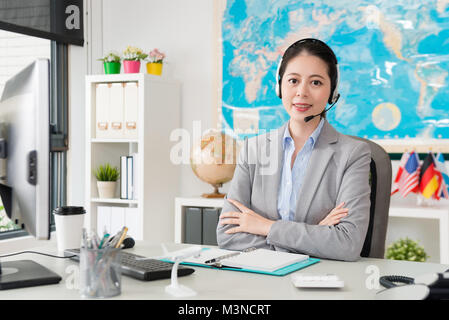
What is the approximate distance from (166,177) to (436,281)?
2610 millimetres

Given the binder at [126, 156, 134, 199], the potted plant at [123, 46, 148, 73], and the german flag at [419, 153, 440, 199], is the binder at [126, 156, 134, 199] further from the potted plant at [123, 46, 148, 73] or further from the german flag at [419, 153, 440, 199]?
the german flag at [419, 153, 440, 199]

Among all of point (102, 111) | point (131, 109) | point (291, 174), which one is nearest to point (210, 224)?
point (131, 109)

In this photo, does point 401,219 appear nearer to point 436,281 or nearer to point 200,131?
point 200,131

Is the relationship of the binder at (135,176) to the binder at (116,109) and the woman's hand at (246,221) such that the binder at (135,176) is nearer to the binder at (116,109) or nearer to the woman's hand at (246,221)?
the binder at (116,109)

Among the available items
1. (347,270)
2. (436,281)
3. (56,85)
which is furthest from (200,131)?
(436,281)

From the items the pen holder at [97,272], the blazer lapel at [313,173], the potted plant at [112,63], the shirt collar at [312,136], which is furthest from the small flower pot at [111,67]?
the pen holder at [97,272]

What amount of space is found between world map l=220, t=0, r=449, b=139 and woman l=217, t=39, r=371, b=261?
4.09 feet

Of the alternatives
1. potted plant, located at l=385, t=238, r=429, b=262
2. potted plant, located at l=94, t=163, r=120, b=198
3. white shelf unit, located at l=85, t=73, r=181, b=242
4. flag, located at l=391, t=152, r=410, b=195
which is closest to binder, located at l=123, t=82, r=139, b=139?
white shelf unit, located at l=85, t=73, r=181, b=242

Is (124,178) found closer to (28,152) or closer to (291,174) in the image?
(291,174)

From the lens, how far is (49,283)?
1.14 m

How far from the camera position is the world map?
284 centimetres

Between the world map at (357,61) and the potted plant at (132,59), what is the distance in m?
0.57

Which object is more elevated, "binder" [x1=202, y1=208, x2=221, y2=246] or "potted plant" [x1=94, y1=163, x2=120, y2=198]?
"potted plant" [x1=94, y1=163, x2=120, y2=198]

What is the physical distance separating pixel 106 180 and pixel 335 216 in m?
2.11
